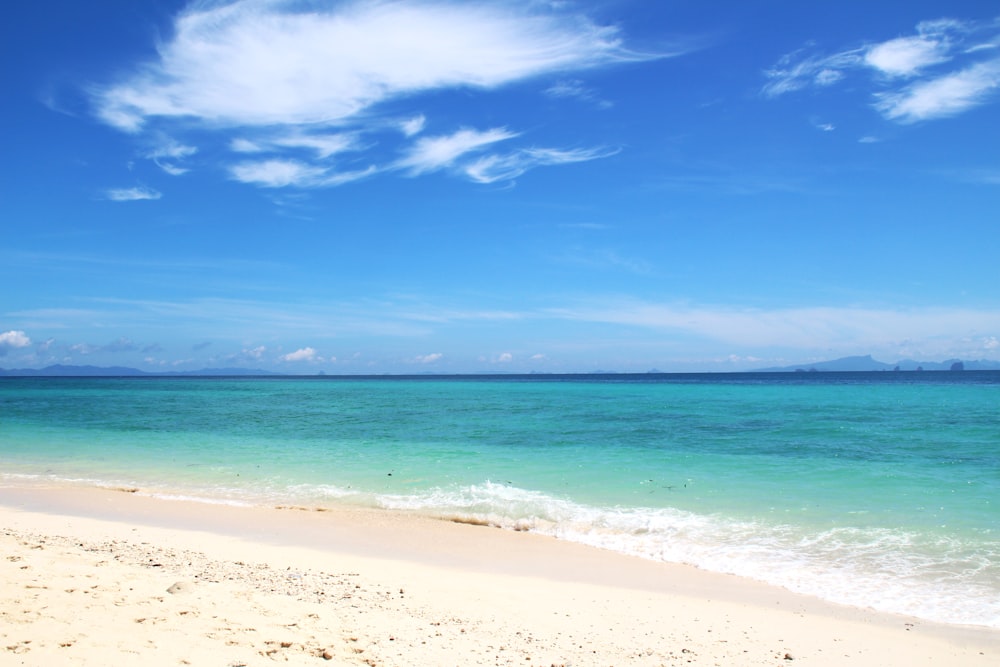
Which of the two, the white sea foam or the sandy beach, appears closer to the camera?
the sandy beach

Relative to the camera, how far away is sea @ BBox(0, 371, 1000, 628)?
7805mm

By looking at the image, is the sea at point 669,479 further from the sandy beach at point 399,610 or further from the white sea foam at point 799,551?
the sandy beach at point 399,610

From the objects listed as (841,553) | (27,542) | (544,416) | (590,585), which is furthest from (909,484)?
(544,416)

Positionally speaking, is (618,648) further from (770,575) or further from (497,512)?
(497,512)

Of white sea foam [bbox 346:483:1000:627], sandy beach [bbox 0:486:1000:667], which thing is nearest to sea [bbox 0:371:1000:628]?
white sea foam [bbox 346:483:1000:627]

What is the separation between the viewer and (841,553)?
319 inches

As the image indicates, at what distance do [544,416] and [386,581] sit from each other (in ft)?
80.3

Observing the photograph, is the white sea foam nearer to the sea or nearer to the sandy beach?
the sea

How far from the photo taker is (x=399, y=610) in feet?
18.9

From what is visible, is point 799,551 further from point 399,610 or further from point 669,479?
point 399,610

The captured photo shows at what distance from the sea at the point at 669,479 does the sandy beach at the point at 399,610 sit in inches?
37.7

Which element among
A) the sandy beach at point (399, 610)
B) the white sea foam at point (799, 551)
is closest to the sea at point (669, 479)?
the white sea foam at point (799, 551)

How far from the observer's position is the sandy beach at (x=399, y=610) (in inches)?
184

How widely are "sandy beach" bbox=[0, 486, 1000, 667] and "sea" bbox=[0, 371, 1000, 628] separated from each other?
0.96 metres
